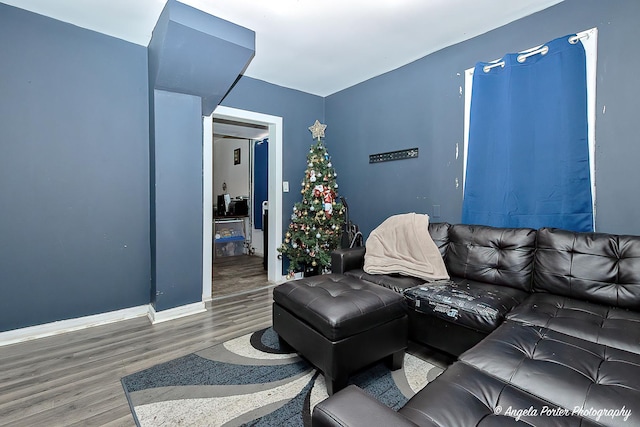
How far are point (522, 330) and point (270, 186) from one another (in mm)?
3166

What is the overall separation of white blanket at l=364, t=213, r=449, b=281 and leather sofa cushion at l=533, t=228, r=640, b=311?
0.68m

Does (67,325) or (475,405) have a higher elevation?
(475,405)

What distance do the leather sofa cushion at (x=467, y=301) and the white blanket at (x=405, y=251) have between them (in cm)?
23

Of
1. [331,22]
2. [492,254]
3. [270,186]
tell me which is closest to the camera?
[492,254]

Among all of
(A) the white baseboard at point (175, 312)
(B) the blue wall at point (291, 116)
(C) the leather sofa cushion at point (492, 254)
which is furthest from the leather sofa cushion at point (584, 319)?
(B) the blue wall at point (291, 116)

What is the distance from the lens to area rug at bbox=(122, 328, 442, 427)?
1.53 meters

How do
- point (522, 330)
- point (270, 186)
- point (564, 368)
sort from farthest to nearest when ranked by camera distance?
point (270, 186) → point (522, 330) → point (564, 368)

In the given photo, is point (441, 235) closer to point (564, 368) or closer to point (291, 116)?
point (564, 368)

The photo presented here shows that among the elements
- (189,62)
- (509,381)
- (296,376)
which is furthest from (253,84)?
(509,381)

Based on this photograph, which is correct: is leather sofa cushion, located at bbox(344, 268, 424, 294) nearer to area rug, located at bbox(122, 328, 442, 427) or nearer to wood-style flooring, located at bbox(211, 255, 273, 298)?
area rug, located at bbox(122, 328, 442, 427)

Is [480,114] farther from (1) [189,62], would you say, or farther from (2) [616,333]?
(1) [189,62]

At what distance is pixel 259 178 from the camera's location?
18.6 ft

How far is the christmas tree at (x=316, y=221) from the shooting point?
3639mm

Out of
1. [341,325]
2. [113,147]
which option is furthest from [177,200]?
[341,325]
